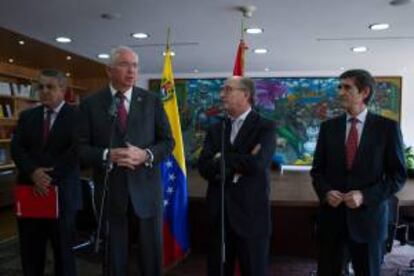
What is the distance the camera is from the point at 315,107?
345 inches

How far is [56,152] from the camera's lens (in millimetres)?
2633

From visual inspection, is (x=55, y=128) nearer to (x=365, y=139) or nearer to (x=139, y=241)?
(x=139, y=241)

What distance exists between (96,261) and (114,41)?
116 inches

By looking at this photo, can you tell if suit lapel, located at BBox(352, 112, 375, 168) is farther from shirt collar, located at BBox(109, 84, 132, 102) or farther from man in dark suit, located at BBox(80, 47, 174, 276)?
shirt collar, located at BBox(109, 84, 132, 102)

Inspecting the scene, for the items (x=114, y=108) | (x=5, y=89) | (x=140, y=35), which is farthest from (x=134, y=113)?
(x=5, y=89)

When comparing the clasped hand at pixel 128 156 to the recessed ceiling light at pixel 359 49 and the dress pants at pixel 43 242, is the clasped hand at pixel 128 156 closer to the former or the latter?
the dress pants at pixel 43 242

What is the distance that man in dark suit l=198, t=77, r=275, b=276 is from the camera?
7.58 ft

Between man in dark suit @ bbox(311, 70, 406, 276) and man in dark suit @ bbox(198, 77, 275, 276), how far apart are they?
0.34 m

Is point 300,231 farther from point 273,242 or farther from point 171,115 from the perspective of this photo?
point 171,115

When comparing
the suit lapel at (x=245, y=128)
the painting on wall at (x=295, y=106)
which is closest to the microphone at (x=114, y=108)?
the suit lapel at (x=245, y=128)

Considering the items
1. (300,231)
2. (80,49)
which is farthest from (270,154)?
(80,49)

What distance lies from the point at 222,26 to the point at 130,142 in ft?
10.0

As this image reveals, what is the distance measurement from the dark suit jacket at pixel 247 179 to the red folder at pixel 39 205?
0.90 metres

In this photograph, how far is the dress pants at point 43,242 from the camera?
103 inches
